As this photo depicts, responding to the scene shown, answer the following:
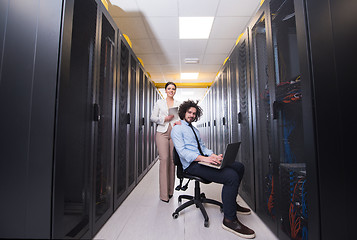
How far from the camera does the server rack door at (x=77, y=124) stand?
2.99ft

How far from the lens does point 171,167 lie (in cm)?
218

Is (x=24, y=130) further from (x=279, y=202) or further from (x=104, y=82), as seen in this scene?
(x=279, y=202)

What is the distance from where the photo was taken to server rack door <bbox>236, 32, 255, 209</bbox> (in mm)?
1800

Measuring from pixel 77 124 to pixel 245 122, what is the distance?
1661 mm

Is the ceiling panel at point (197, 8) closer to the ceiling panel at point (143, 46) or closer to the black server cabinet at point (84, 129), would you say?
the ceiling panel at point (143, 46)

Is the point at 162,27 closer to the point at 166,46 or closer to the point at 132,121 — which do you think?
the point at 166,46

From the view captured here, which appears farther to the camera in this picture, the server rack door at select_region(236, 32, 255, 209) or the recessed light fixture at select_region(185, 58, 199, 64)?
the recessed light fixture at select_region(185, 58, 199, 64)

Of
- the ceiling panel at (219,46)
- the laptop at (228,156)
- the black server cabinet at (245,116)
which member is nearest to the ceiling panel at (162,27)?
the ceiling panel at (219,46)

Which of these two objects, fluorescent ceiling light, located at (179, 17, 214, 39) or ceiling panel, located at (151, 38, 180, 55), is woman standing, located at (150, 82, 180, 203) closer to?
fluorescent ceiling light, located at (179, 17, 214, 39)

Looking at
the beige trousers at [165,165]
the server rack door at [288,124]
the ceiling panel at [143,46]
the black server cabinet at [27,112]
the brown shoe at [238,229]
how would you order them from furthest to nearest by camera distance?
the ceiling panel at [143,46], the beige trousers at [165,165], the brown shoe at [238,229], the server rack door at [288,124], the black server cabinet at [27,112]

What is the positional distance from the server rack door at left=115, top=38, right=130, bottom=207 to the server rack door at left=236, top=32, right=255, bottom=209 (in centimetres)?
142

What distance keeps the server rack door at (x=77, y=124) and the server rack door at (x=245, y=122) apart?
4.98 ft

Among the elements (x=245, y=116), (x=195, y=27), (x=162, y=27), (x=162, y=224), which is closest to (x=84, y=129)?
(x=162, y=224)

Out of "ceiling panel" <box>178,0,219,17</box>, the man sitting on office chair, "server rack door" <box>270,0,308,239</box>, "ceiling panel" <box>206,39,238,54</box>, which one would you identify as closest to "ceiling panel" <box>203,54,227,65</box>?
"ceiling panel" <box>206,39,238,54</box>
